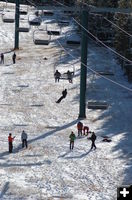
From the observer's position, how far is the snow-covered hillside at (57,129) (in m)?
18.1

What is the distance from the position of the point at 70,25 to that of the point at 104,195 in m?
43.4

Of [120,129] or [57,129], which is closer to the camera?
[57,129]

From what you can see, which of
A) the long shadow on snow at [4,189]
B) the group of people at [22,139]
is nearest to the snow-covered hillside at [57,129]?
the long shadow on snow at [4,189]

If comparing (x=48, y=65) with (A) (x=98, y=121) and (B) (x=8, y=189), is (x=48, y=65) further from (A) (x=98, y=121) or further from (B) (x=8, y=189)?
(B) (x=8, y=189)

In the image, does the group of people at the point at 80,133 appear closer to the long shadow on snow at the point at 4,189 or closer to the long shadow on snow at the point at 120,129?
the long shadow on snow at the point at 120,129

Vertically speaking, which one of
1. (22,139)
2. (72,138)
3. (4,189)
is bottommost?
(4,189)

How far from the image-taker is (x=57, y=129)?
26578mm

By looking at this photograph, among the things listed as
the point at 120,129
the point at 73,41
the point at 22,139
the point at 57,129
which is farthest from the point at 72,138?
the point at 73,41

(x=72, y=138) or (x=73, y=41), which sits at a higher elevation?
(x=73, y=41)

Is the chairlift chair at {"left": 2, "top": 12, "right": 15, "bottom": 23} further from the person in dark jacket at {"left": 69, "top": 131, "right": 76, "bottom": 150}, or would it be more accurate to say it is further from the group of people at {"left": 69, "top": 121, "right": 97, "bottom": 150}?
the person in dark jacket at {"left": 69, "top": 131, "right": 76, "bottom": 150}

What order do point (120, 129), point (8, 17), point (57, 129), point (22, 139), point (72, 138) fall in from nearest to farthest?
point (72, 138)
point (22, 139)
point (57, 129)
point (120, 129)
point (8, 17)

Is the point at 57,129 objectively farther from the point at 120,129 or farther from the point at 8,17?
the point at 8,17

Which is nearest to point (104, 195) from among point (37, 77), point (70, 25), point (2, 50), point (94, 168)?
point (94, 168)

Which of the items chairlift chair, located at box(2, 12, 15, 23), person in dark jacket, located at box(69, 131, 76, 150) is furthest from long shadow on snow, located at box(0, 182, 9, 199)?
chairlift chair, located at box(2, 12, 15, 23)
